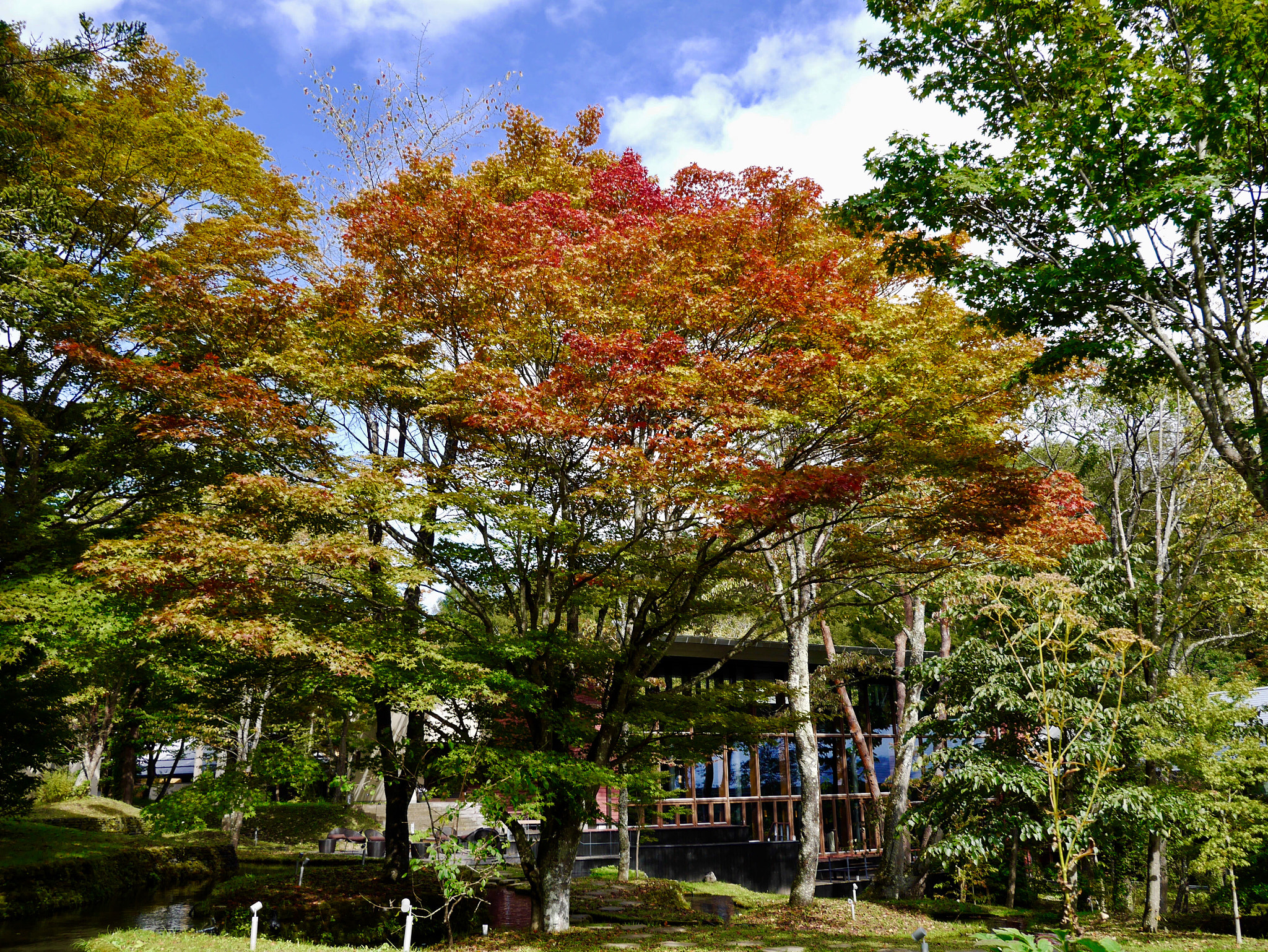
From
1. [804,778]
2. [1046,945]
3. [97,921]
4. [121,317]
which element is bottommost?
[97,921]

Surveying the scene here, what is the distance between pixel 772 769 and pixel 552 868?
510 inches

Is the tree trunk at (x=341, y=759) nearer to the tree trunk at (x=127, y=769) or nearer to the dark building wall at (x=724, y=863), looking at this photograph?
the tree trunk at (x=127, y=769)

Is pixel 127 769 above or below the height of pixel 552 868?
below

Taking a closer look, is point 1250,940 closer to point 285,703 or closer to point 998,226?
point 998,226

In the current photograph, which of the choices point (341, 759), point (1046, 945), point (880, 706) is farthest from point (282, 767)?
point (880, 706)

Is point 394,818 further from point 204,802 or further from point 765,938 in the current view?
point 765,938

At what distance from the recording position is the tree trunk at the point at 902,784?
1630 centimetres

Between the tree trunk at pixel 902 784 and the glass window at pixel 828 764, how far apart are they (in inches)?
176

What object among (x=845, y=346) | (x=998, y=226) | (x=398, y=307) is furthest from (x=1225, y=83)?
(x=398, y=307)

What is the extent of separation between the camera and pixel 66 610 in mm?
10359

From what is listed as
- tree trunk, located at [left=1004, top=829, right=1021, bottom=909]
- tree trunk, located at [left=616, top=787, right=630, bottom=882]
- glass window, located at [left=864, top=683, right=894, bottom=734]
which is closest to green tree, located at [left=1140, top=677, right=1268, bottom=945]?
tree trunk, located at [left=1004, top=829, right=1021, bottom=909]

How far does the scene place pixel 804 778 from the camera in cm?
1398

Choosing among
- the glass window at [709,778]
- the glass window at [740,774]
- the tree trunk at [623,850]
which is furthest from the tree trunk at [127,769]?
the glass window at [740,774]

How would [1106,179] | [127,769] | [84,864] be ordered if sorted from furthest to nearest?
[127,769] < [84,864] < [1106,179]
